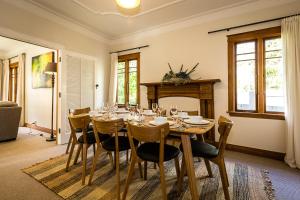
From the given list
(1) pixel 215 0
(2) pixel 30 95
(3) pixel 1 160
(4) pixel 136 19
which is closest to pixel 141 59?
(4) pixel 136 19

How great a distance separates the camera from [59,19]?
3572 millimetres

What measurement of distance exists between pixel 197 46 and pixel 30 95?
17.3 feet

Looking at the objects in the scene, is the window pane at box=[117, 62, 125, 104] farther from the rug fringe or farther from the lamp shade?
the rug fringe

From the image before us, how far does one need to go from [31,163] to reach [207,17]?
13.6ft

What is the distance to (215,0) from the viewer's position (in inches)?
118

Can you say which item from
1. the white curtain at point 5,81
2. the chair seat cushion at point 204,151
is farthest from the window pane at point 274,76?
the white curtain at point 5,81

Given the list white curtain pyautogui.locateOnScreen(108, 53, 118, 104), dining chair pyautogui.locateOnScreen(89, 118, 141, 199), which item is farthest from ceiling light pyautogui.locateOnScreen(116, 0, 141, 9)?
white curtain pyautogui.locateOnScreen(108, 53, 118, 104)

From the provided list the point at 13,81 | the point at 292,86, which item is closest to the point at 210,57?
the point at 292,86

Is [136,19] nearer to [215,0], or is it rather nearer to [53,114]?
[215,0]

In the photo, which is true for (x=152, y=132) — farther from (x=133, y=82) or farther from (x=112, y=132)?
(x=133, y=82)

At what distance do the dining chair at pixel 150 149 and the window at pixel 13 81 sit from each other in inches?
250

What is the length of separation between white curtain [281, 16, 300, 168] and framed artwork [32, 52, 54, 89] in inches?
203

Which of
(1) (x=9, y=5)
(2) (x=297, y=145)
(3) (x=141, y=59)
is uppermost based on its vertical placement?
(1) (x=9, y=5)

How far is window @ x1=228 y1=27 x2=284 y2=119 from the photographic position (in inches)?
114
